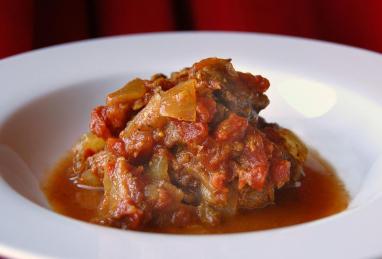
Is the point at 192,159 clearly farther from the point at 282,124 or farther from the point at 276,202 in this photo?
the point at 282,124

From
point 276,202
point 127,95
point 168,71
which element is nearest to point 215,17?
point 168,71

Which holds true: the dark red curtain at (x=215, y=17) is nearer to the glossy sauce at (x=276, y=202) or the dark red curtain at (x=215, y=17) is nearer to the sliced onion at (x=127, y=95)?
the glossy sauce at (x=276, y=202)

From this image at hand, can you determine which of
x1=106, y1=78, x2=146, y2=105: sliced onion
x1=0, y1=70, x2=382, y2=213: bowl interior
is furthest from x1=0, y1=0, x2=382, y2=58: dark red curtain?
x1=106, y1=78, x2=146, y2=105: sliced onion

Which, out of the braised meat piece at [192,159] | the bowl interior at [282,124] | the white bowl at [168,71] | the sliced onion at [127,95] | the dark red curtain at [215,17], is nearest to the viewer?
the white bowl at [168,71]

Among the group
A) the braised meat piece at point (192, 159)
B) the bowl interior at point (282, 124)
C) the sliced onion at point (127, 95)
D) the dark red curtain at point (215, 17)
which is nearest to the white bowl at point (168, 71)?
the bowl interior at point (282, 124)

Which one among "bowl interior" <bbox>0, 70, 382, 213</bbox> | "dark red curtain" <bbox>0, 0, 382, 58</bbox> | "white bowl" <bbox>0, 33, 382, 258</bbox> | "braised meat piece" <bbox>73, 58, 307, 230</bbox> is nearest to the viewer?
"white bowl" <bbox>0, 33, 382, 258</bbox>

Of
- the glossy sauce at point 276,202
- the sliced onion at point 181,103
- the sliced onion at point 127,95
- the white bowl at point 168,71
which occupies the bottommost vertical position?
the glossy sauce at point 276,202

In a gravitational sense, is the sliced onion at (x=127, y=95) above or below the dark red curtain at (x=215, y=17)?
above

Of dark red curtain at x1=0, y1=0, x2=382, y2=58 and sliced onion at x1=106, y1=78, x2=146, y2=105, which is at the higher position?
sliced onion at x1=106, y1=78, x2=146, y2=105

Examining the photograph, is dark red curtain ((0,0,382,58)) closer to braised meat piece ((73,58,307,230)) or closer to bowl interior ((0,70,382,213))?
bowl interior ((0,70,382,213))
